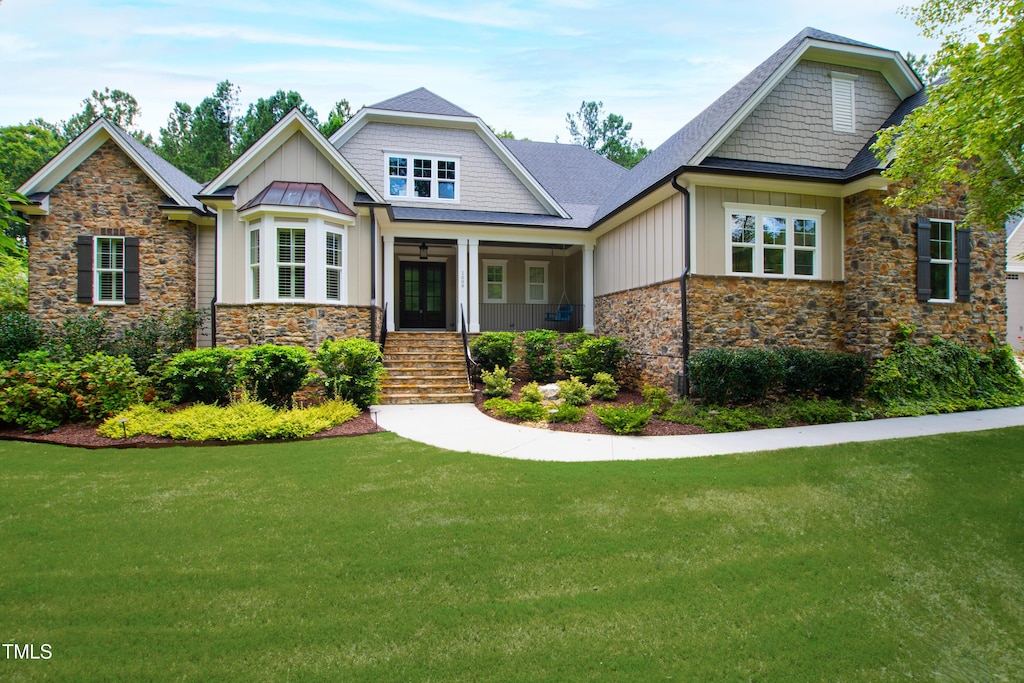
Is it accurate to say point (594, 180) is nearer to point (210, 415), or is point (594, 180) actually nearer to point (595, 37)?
point (595, 37)

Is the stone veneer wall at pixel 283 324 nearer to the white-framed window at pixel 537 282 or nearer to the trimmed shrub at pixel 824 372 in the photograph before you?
the white-framed window at pixel 537 282

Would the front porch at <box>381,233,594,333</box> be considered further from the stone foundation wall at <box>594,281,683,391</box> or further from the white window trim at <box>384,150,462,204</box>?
the stone foundation wall at <box>594,281,683,391</box>

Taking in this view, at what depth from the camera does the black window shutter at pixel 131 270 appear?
1255 centimetres

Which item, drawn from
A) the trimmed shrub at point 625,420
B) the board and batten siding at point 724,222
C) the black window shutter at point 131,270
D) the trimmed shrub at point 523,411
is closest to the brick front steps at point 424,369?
the trimmed shrub at point 523,411

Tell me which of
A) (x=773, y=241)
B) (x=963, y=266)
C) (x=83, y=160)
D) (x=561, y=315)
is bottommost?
(x=561, y=315)

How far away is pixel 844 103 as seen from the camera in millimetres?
11797

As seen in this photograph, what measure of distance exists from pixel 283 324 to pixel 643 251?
8728 mm

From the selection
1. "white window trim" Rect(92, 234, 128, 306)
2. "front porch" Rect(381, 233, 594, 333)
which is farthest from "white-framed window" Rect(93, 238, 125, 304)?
"front porch" Rect(381, 233, 594, 333)

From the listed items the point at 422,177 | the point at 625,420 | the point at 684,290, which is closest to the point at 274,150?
the point at 422,177

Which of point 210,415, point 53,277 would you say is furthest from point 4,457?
point 53,277

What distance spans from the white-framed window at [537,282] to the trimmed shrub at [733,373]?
8932mm

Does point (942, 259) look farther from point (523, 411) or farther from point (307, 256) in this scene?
point (307, 256)

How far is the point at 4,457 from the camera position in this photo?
6688 millimetres

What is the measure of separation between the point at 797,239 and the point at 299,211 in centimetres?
1109
